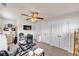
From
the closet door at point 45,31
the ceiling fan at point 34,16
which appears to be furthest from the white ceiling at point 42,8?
the closet door at point 45,31

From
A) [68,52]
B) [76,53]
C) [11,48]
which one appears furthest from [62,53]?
[11,48]

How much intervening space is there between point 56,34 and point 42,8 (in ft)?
1.38

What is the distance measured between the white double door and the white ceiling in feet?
0.57

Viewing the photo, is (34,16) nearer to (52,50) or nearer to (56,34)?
(56,34)

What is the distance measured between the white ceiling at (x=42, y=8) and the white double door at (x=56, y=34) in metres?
0.17

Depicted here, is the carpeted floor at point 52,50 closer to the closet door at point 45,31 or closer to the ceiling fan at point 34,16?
the closet door at point 45,31

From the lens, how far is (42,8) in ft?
5.80

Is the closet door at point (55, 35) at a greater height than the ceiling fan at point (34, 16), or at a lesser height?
lesser

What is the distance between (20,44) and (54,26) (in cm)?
56

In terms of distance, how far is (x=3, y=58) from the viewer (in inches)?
70.5

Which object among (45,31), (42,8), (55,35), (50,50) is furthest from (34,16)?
(50,50)

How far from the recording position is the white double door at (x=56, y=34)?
178 cm

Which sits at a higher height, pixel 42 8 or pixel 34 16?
pixel 42 8

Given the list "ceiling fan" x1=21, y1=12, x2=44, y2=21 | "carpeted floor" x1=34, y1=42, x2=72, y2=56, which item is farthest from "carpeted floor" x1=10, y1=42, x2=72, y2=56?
"ceiling fan" x1=21, y1=12, x2=44, y2=21
